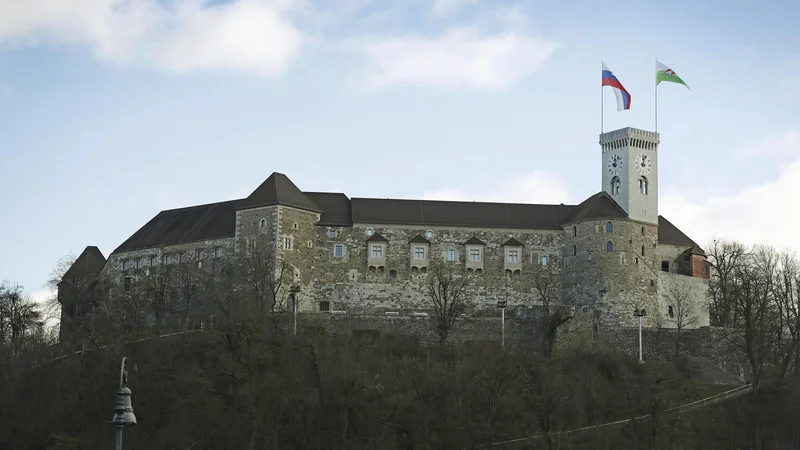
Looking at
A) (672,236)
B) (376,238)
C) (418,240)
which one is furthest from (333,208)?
(672,236)

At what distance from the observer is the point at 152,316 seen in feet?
302

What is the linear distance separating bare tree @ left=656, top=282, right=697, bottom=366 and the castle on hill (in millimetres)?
170

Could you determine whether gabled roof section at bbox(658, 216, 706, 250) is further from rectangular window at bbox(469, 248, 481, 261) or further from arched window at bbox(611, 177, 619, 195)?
rectangular window at bbox(469, 248, 481, 261)

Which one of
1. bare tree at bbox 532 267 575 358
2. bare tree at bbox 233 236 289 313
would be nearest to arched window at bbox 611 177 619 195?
bare tree at bbox 532 267 575 358

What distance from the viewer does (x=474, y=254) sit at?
308 feet

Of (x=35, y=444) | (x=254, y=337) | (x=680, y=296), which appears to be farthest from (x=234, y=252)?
(x=680, y=296)

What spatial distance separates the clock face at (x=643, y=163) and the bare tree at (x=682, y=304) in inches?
380

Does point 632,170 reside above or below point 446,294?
above

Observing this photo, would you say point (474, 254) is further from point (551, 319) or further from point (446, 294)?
point (551, 319)

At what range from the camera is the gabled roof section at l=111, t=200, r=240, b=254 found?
9562 cm

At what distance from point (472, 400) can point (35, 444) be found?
24857mm

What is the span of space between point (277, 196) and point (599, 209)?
24465mm

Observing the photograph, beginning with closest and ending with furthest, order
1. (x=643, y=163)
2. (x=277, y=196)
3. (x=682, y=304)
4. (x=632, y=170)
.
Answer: (x=277, y=196)
(x=682, y=304)
(x=632, y=170)
(x=643, y=163)

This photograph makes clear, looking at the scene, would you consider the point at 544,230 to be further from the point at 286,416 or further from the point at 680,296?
the point at 286,416
